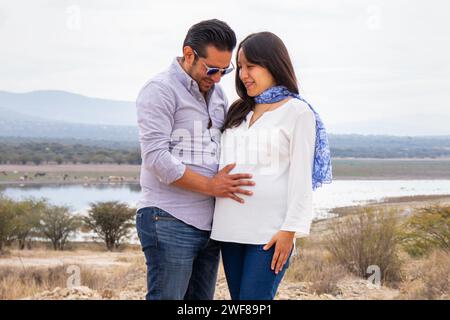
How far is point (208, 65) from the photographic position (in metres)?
2.81

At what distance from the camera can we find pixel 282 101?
8.94 ft

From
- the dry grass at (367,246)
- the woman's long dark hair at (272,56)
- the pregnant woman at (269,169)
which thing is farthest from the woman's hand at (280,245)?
the dry grass at (367,246)

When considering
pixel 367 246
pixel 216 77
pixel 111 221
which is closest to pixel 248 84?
pixel 216 77

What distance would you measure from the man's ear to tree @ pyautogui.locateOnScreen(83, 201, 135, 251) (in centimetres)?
2157

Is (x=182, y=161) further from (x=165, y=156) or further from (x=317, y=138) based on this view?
(x=317, y=138)

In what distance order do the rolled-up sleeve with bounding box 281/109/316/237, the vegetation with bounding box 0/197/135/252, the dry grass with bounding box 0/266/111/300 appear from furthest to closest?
the vegetation with bounding box 0/197/135/252 < the dry grass with bounding box 0/266/111/300 < the rolled-up sleeve with bounding box 281/109/316/237

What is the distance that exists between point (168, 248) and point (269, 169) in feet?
1.75

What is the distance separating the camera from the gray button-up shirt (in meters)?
2.71

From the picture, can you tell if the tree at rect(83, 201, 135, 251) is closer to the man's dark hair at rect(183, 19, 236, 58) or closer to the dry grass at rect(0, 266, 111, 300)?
the dry grass at rect(0, 266, 111, 300)

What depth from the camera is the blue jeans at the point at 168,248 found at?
278cm

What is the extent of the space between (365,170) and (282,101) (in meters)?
46.9

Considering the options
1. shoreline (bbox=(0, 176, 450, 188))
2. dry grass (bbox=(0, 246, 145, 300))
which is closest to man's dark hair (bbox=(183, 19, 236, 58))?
dry grass (bbox=(0, 246, 145, 300))
